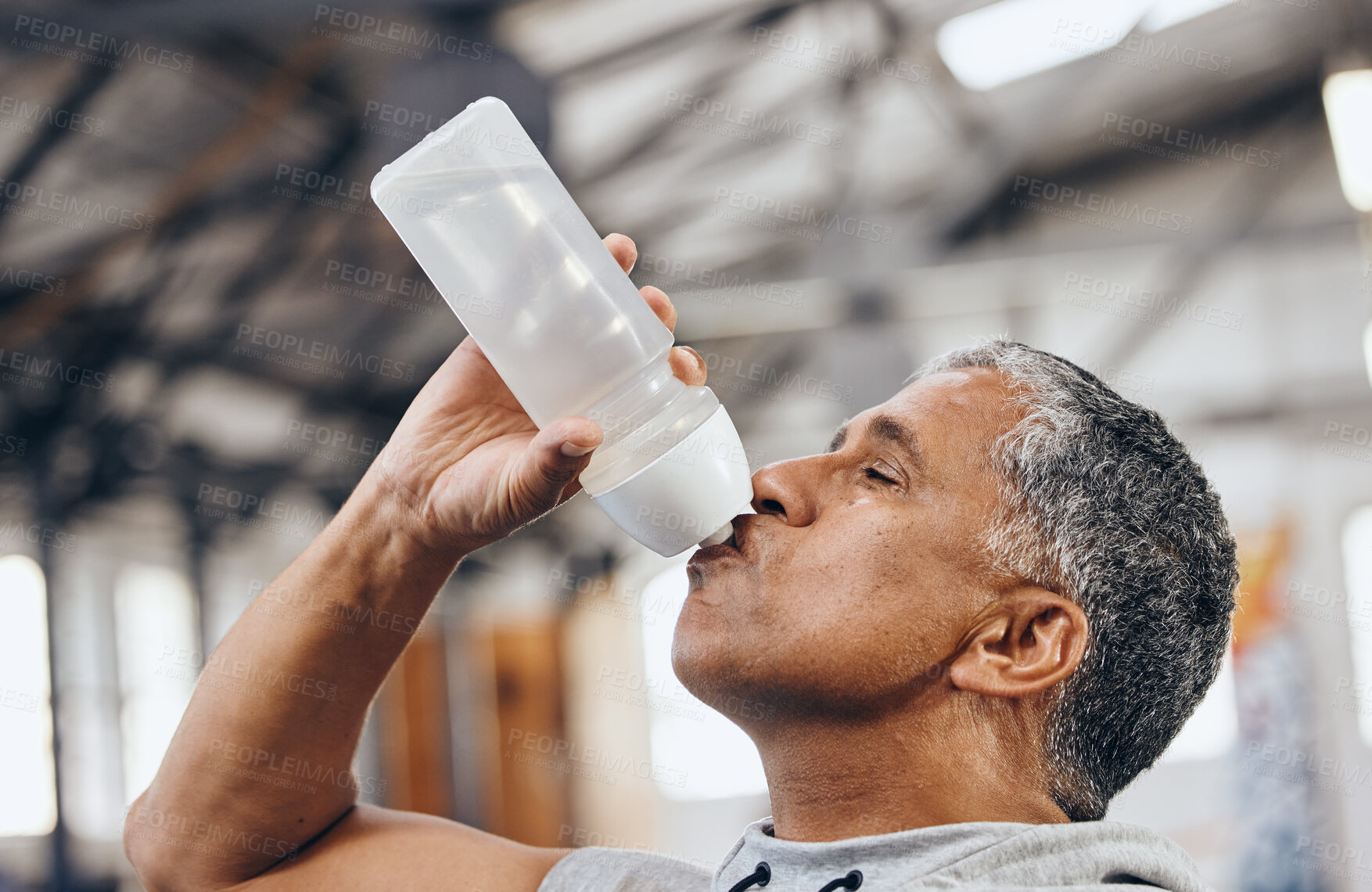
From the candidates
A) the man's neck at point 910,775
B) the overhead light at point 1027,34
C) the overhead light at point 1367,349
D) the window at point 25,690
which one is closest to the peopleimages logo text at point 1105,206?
the overhead light at point 1027,34

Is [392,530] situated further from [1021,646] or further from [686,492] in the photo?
[1021,646]

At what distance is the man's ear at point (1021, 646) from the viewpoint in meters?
1.41

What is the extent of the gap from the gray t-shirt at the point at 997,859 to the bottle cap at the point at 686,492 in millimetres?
456

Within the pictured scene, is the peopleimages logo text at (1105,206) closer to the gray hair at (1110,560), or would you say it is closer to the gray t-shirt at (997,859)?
the gray hair at (1110,560)

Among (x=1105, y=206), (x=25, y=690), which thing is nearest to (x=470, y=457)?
(x=1105, y=206)

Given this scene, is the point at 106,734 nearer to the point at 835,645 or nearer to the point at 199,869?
the point at 199,869

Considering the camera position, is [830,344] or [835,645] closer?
[835,645]

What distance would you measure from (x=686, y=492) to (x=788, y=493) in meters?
0.29

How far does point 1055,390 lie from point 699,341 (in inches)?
241

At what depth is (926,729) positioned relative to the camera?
1427mm

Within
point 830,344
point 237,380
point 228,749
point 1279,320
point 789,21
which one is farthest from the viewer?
point 1279,320

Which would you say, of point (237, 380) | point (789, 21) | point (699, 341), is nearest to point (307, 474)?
point (237, 380)

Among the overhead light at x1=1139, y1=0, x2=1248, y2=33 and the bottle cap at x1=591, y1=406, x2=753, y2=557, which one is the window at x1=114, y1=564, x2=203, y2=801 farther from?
the bottle cap at x1=591, y1=406, x2=753, y2=557

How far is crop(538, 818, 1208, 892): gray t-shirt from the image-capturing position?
1.31 meters
